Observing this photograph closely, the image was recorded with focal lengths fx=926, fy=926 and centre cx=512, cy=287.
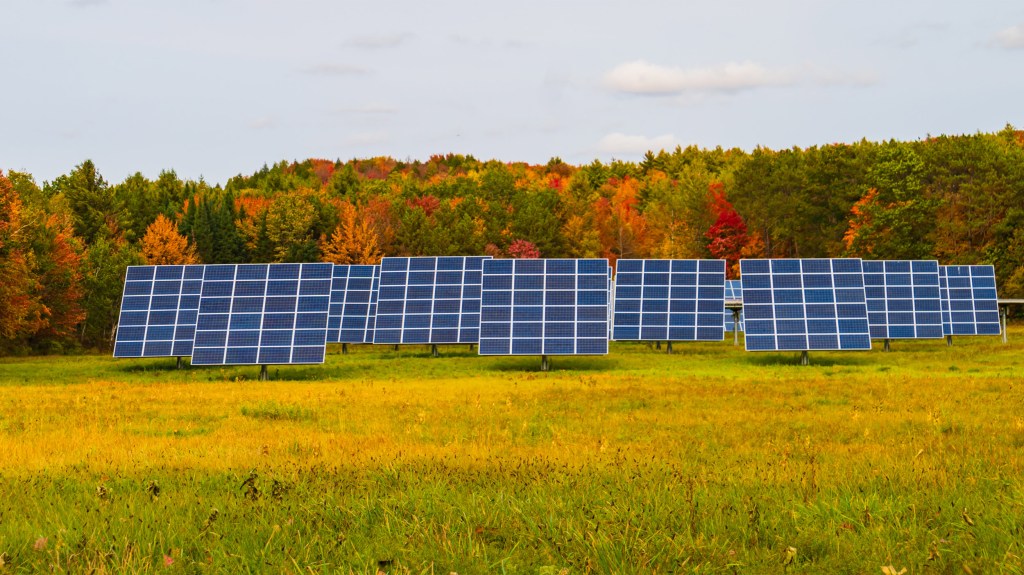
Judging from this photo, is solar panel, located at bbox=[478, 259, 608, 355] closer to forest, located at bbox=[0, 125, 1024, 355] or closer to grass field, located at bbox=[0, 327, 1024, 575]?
grass field, located at bbox=[0, 327, 1024, 575]

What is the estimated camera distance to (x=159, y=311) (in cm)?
3922

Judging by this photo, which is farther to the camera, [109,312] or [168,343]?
[109,312]

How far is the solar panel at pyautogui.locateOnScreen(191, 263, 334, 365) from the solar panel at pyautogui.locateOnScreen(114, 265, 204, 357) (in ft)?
5.94

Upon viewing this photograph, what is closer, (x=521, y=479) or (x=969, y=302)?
(x=521, y=479)

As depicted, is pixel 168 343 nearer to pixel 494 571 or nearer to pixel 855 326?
pixel 855 326

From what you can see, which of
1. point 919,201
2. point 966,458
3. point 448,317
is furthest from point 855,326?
point 919,201

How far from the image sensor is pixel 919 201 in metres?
86.8

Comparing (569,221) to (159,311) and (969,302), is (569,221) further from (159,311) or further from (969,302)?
(159,311)

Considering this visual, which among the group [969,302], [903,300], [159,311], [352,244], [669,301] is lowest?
[159,311]

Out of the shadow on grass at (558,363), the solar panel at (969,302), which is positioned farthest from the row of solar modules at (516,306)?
the shadow on grass at (558,363)

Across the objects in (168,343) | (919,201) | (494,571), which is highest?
(919,201)

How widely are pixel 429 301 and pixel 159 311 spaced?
40.4 feet

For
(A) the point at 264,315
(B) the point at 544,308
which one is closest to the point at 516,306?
(B) the point at 544,308

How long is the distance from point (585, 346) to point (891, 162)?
6352 centimetres
